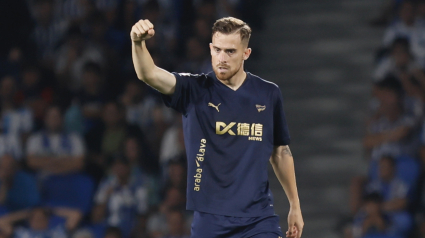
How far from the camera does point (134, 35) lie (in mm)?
3336

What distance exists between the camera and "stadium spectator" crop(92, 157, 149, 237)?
24.8ft

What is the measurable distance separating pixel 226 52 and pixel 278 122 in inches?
21.7

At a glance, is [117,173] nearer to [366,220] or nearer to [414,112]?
[366,220]

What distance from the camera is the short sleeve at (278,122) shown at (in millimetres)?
3799

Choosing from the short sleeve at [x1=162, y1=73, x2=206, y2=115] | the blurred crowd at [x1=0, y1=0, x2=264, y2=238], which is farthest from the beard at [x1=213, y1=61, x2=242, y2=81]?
the blurred crowd at [x1=0, y1=0, x2=264, y2=238]

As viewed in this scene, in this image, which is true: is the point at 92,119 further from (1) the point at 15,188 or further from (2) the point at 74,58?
(1) the point at 15,188

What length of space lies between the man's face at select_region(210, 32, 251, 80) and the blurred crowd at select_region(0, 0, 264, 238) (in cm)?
378

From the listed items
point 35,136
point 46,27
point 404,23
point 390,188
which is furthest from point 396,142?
point 46,27

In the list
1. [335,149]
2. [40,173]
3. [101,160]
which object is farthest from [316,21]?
[40,173]

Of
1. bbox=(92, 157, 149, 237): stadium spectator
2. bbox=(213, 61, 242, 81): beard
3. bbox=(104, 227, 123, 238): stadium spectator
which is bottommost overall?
bbox=(104, 227, 123, 238): stadium spectator

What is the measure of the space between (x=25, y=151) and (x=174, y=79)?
4.88 metres

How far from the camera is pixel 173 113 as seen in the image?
8.33 m

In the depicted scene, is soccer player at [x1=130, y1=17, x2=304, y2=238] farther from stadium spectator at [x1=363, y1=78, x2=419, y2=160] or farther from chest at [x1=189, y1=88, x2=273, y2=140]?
stadium spectator at [x1=363, y1=78, x2=419, y2=160]

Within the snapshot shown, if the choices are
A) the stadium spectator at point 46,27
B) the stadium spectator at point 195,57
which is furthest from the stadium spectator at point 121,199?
the stadium spectator at point 46,27
